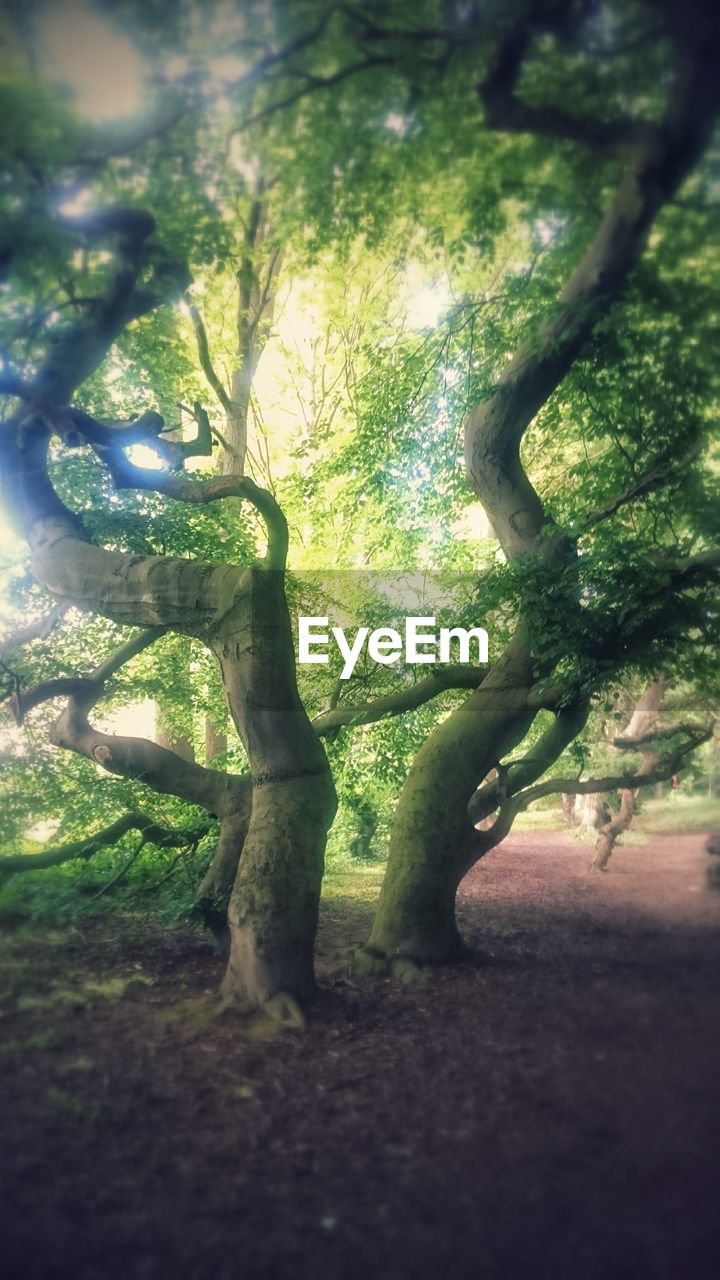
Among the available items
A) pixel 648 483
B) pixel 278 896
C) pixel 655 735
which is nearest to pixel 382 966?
pixel 278 896

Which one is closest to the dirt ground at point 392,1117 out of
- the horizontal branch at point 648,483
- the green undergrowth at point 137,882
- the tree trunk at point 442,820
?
the green undergrowth at point 137,882

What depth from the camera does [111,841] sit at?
6.48 metres

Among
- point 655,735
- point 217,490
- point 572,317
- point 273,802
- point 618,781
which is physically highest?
point 572,317

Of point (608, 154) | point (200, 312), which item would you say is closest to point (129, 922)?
point (200, 312)

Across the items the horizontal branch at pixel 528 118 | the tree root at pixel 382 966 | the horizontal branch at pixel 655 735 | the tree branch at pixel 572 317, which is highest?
the horizontal branch at pixel 528 118

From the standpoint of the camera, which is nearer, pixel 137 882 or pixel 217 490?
pixel 217 490

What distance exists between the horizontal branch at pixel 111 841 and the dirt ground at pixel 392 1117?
2.30 ft

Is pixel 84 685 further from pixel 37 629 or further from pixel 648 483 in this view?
pixel 648 483

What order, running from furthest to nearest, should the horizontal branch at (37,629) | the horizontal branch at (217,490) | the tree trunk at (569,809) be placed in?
the tree trunk at (569,809)
the horizontal branch at (37,629)
the horizontal branch at (217,490)

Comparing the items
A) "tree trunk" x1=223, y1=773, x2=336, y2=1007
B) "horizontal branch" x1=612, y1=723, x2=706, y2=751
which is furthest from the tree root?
"horizontal branch" x1=612, y1=723, x2=706, y2=751

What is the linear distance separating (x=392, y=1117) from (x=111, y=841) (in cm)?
374

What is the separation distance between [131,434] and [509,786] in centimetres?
426

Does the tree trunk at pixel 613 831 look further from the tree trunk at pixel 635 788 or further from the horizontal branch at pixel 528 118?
the horizontal branch at pixel 528 118

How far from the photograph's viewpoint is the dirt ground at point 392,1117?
2.55 m
